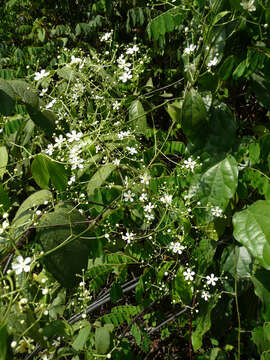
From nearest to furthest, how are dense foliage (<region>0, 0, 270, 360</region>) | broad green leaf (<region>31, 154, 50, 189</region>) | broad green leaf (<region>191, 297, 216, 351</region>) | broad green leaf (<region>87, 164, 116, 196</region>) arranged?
dense foliage (<region>0, 0, 270, 360</region>) < broad green leaf (<region>31, 154, 50, 189</region>) < broad green leaf (<region>87, 164, 116, 196</region>) < broad green leaf (<region>191, 297, 216, 351</region>)

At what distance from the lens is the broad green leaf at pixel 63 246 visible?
3.32 ft

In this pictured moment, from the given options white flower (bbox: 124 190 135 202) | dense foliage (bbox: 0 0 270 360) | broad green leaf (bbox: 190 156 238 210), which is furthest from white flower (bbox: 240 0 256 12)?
white flower (bbox: 124 190 135 202)

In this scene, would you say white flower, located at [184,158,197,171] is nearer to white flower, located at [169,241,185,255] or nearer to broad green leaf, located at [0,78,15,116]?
white flower, located at [169,241,185,255]

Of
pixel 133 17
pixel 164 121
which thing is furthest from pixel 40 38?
pixel 164 121

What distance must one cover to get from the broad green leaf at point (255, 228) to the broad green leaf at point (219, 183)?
10 cm

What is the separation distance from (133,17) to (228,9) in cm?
171

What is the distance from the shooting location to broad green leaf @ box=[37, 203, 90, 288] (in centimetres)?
101

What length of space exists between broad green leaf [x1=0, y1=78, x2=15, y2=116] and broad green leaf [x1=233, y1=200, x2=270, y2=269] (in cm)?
103

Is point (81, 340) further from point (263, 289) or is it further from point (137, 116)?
point (137, 116)

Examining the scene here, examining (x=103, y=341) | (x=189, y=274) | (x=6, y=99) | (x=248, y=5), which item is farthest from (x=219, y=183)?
(x=6, y=99)

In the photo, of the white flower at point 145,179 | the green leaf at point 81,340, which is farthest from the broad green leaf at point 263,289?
the green leaf at point 81,340

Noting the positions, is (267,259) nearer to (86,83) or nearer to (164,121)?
(86,83)

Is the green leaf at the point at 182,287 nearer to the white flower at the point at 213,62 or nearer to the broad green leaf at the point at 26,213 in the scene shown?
the broad green leaf at the point at 26,213

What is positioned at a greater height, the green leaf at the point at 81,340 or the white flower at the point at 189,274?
the green leaf at the point at 81,340
